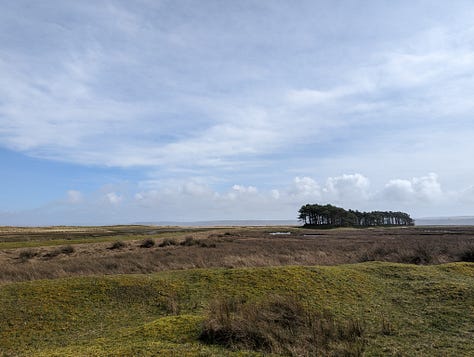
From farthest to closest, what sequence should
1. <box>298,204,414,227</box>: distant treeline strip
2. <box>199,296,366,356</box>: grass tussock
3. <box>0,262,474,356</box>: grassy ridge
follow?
1. <box>298,204,414,227</box>: distant treeline strip
2. <box>0,262,474,356</box>: grassy ridge
3. <box>199,296,366,356</box>: grass tussock

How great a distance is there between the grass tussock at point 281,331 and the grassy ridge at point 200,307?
0.43 m

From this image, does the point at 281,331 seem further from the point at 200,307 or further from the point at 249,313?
the point at 200,307

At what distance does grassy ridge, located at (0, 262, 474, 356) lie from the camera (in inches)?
332

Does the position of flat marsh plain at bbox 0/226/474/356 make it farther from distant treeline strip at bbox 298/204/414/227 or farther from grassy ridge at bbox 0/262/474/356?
distant treeline strip at bbox 298/204/414/227

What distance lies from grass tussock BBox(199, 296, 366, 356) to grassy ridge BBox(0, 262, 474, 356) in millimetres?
430

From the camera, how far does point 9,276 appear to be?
760 inches

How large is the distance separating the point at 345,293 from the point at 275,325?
559 centimetres

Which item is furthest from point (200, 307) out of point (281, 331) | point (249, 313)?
point (281, 331)

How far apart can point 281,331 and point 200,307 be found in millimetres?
4724

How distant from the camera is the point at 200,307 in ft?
40.6

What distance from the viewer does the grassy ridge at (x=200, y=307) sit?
845 centimetres

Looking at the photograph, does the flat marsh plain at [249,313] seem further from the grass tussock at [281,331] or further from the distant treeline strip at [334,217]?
the distant treeline strip at [334,217]

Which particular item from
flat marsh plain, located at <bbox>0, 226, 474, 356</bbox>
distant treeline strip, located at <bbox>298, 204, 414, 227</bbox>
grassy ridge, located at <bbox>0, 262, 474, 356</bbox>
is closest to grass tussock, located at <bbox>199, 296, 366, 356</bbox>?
flat marsh plain, located at <bbox>0, 226, 474, 356</bbox>

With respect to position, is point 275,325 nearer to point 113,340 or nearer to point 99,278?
point 113,340
